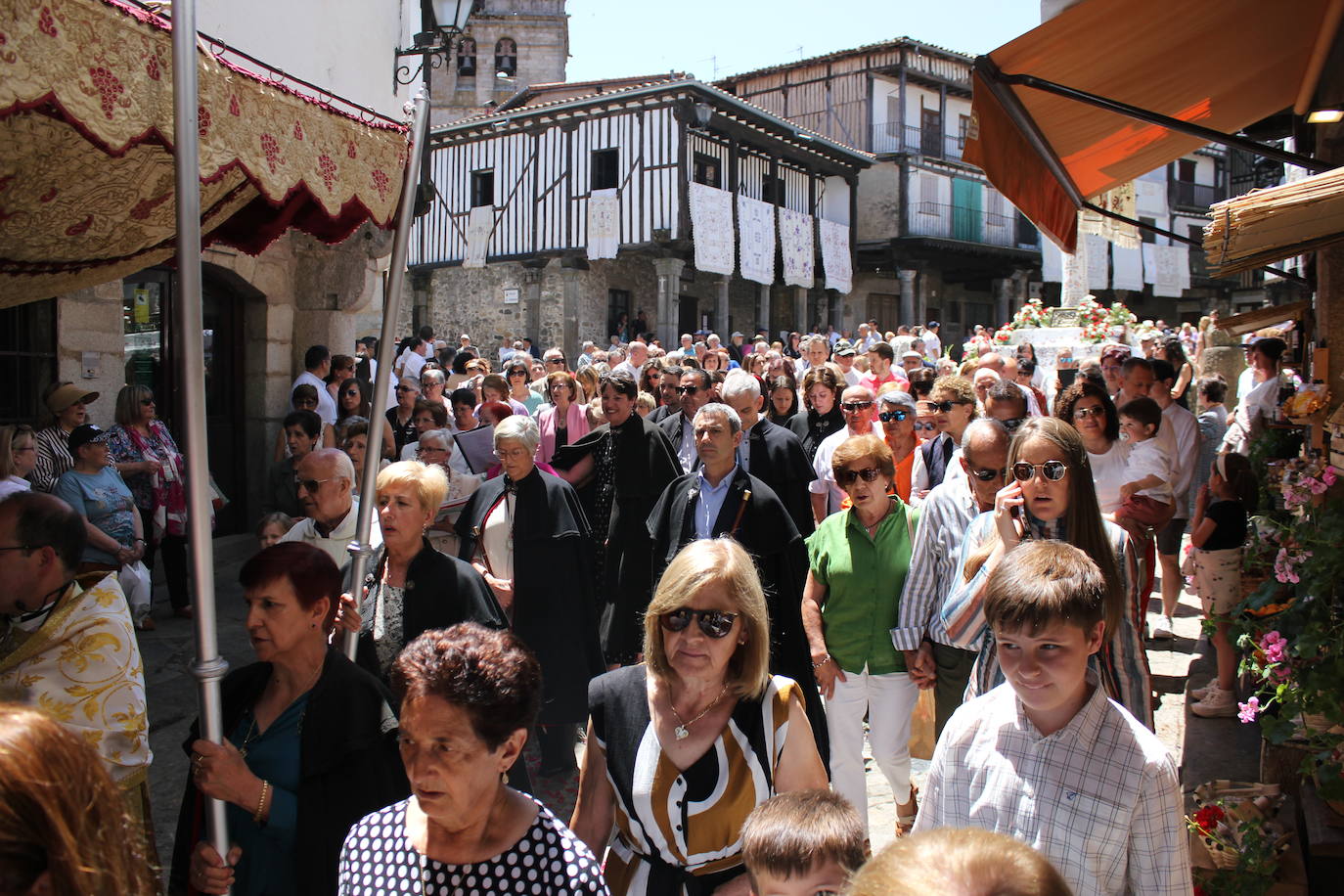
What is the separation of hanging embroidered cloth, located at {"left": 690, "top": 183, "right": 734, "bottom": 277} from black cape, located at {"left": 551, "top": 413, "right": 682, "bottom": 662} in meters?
16.4

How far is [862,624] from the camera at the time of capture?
3713 mm

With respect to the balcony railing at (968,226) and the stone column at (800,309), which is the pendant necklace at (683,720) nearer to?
the stone column at (800,309)

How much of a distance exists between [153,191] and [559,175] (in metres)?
19.4

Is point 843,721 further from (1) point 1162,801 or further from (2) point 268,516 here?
(2) point 268,516

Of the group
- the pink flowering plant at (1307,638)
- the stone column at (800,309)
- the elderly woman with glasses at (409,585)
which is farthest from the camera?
the stone column at (800,309)

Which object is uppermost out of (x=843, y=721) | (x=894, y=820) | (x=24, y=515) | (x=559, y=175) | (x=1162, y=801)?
(x=559, y=175)

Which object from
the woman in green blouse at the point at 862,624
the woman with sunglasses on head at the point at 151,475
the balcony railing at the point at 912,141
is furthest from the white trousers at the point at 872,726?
the balcony railing at the point at 912,141

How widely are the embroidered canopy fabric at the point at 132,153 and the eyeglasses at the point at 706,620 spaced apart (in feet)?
5.70

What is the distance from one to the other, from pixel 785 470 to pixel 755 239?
1917 cm

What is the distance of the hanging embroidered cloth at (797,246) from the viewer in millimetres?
25141

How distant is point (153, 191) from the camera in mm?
3543

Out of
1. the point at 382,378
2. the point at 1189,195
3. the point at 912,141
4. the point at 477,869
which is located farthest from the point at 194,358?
the point at 1189,195

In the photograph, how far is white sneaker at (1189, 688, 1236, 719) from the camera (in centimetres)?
487

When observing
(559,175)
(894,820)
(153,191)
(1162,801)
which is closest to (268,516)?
(153,191)
